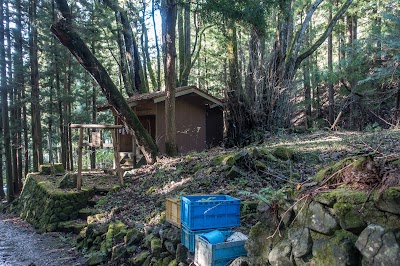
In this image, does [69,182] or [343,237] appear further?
[69,182]

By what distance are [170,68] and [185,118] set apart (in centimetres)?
374

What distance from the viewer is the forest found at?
1014 cm

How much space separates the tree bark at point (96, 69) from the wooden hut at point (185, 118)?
71.7 inches

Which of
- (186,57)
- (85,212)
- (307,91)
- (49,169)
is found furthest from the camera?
(307,91)

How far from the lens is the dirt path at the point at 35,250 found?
21.1 feet

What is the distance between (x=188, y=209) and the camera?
3.78 metres

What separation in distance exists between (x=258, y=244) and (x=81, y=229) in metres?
6.13

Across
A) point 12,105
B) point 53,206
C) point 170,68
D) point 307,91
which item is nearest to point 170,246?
point 53,206

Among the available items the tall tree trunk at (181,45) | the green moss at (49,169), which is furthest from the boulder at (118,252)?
the tall tree trunk at (181,45)

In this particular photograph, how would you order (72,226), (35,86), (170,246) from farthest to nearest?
1. (35,86)
2. (72,226)
3. (170,246)

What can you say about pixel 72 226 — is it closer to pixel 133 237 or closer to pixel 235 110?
pixel 133 237

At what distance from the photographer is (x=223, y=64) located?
14.7m

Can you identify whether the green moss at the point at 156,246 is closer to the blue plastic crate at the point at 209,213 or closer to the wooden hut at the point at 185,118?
the blue plastic crate at the point at 209,213

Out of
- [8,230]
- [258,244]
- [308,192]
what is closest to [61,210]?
[8,230]
